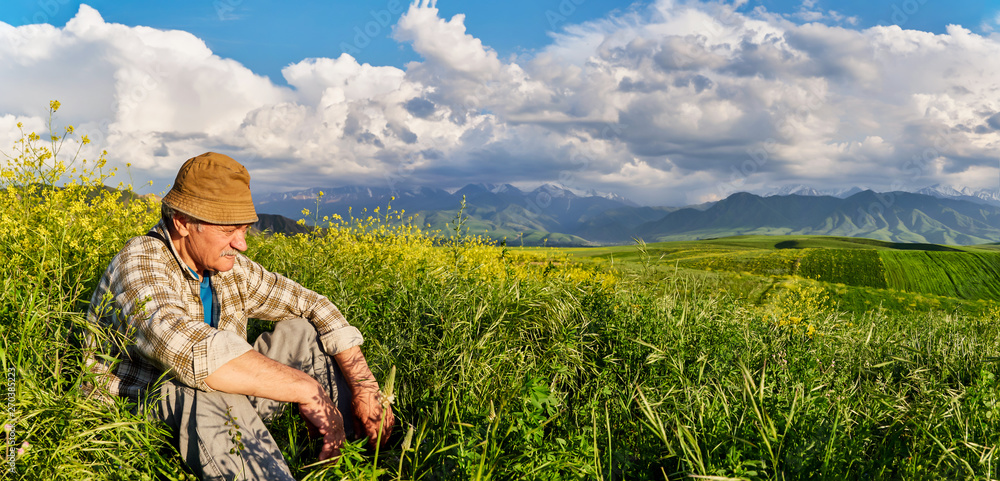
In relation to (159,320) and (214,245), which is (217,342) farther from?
(214,245)

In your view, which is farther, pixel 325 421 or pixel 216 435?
pixel 325 421

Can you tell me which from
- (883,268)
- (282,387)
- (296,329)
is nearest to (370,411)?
(282,387)

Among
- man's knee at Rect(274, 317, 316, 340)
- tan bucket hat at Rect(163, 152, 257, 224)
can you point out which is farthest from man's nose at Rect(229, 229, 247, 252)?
man's knee at Rect(274, 317, 316, 340)

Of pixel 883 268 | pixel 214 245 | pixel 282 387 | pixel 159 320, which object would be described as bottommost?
pixel 883 268

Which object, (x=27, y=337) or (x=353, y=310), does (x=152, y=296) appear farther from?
(x=353, y=310)

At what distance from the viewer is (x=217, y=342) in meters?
2.51

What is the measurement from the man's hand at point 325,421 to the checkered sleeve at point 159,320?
1.84ft

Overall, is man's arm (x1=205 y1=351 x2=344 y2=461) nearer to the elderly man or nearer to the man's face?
the elderly man

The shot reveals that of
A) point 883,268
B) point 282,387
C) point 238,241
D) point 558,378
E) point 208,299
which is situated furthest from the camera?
point 883,268

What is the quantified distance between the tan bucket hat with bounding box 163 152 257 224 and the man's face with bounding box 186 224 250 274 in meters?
0.11

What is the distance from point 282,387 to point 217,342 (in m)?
0.43

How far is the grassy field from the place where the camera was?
236 cm

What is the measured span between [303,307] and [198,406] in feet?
3.30

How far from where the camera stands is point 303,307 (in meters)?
3.48
